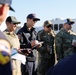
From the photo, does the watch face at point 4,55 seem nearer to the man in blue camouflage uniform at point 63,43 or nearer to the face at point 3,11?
the face at point 3,11

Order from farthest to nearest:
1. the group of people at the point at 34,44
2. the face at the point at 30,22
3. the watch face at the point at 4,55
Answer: the face at the point at 30,22
the group of people at the point at 34,44
the watch face at the point at 4,55

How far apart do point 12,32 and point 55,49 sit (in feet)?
7.62

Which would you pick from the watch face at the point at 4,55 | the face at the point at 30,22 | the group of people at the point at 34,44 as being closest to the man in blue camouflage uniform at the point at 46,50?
the group of people at the point at 34,44

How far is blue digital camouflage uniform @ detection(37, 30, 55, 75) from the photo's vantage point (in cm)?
709

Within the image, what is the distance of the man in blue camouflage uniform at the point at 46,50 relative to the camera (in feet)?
23.2

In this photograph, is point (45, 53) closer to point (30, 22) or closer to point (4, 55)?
point (30, 22)

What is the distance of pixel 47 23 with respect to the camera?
7242 mm

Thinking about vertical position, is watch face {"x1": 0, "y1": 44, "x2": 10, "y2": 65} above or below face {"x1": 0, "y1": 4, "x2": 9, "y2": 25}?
below

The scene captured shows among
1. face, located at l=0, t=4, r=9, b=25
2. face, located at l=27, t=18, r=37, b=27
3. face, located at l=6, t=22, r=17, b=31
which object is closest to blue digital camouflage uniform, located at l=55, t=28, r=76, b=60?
face, located at l=27, t=18, r=37, b=27

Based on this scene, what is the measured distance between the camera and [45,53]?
23.4 feet

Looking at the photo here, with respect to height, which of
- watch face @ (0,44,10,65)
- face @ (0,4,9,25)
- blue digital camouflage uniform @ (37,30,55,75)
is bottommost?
blue digital camouflage uniform @ (37,30,55,75)

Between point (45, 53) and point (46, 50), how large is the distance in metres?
0.10

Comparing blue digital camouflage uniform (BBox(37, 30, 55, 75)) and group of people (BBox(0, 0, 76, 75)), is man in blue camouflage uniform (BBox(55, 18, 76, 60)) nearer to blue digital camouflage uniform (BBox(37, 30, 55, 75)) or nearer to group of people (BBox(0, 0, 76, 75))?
group of people (BBox(0, 0, 76, 75))

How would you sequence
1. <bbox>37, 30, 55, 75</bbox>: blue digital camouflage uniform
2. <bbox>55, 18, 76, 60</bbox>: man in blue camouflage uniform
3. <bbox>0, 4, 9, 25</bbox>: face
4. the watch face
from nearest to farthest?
1. the watch face
2. <bbox>0, 4, 9, 25</bbox>: face
3. <bbox>55, 18, 76, 60</bbox>: man in blue camouflage uniform
4. <bbox>37, 30, 55, 75</bbox>: blue digital camouflage uniform
